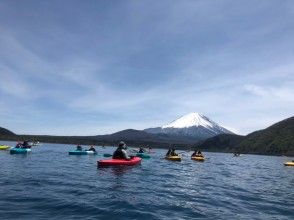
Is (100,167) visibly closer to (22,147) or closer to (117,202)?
(117,202)

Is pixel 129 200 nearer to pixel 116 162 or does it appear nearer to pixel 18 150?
pixel 116 162

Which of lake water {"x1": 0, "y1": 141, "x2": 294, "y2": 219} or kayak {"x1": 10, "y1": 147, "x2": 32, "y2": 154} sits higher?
A: kayak {"x1": 10, "y1": 147, "x2": 32, "y2": 154}

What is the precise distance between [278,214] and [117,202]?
7.25 m

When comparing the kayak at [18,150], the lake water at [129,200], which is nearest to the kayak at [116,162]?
the lake water at [129,200]

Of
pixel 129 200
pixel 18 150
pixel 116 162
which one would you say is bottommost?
pixel 129 200

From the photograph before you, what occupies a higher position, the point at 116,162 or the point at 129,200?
the point at 116,162

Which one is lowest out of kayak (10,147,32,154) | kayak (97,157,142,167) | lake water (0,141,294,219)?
lake water (0,141,294,219)

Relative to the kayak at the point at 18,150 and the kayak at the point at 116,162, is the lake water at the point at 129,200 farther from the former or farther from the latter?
the kayak at the point at 18,150

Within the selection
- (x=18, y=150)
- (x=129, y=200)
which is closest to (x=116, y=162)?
(x=129, y=200)

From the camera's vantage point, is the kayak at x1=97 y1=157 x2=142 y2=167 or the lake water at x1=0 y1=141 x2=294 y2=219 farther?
the kayak at x1=97 y1=157 x2=142 y2=167

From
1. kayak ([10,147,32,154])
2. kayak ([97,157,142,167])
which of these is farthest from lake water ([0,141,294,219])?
kayak ([10,147,32,154])

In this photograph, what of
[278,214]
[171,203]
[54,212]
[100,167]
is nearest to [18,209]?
[54,212]

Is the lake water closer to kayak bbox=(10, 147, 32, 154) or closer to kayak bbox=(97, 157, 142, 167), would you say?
kayak bbox=(97, 157, 142, 167)

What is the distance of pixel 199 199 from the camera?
20359 mm
